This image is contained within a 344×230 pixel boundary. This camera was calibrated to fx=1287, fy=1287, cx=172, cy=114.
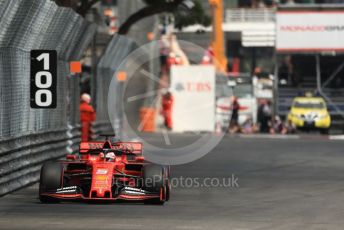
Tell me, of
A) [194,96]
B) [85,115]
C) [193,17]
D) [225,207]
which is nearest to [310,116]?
[194,96]

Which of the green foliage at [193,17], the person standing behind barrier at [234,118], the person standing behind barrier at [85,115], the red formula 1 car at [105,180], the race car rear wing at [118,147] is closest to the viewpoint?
the red formula 1 car at [105,180]

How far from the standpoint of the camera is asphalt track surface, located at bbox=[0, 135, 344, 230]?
14.0m

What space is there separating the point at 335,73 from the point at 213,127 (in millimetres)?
11304

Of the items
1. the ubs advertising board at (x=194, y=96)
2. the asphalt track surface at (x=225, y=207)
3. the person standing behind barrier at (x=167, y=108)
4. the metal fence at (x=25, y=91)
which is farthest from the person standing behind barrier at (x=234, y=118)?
the metal fence at (x=25, y=91)

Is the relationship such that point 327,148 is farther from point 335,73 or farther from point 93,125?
point 335,73

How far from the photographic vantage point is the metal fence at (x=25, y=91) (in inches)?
717

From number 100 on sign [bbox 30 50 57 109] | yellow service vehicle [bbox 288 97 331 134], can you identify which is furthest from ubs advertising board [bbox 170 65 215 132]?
number 100 on sign [bbox 30 50 57 109]

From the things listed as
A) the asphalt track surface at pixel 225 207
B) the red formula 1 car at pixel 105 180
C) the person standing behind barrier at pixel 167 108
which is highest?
the person standing behind barrier at pixel 167 108

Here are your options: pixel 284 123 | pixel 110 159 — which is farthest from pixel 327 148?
pixel 110 159

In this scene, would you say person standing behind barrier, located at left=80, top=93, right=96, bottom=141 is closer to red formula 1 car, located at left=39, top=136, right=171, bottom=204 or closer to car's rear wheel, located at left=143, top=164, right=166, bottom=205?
Result: red formula 1 car, located at left=39, top=136, right=171, bottom=204

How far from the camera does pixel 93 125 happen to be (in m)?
33.2

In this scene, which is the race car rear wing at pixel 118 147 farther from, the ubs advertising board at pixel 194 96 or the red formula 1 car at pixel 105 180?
the ubs advertising board at pixel 194 96

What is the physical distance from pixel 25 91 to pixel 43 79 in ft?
7.23

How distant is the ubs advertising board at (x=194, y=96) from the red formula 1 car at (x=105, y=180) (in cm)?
3074
